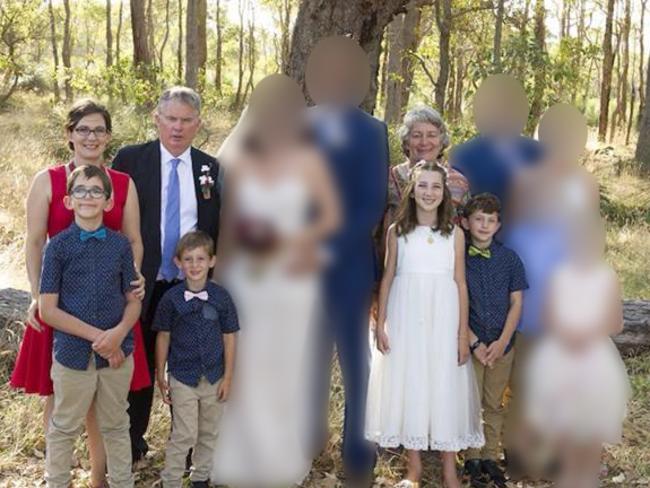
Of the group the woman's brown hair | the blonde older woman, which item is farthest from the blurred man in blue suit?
the blonde older woman

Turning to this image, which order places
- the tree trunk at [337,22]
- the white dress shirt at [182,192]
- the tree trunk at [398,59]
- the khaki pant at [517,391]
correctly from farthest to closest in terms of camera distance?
1. the tree trunk at [398,59]
2. the tree trunk at [337,22]
3. the khaki pant at [517,391]
4. the white dress shirt at [182,192]

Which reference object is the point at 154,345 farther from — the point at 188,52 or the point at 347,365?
the point at 188,52

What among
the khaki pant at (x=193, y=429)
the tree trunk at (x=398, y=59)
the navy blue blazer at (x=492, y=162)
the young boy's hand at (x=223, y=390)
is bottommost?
the khaki pant at (x=193, y=429)

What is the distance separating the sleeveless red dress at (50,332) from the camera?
328 cm

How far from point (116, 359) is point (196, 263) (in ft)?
1.76

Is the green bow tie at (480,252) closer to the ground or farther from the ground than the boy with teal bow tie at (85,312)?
farther from the ground

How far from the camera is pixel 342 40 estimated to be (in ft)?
12.0

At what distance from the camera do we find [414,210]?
356cm

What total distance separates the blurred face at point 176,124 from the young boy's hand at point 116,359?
99 centimetres

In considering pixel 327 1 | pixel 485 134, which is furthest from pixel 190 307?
pixel 327 1

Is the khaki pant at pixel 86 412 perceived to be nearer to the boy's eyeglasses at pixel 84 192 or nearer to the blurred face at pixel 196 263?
the blurred face at pixel 196 263

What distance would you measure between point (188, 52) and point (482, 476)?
10.7 metres

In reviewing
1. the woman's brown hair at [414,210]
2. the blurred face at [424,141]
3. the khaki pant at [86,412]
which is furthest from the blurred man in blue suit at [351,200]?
the khaki pant at [86,412]

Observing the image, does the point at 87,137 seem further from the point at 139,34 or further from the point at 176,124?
the point at 139,34
